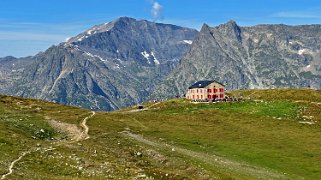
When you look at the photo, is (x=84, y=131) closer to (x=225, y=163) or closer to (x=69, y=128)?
(x=69, y=128)

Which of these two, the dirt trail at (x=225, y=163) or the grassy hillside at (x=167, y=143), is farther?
the dirt trail at (x=225, y=163)

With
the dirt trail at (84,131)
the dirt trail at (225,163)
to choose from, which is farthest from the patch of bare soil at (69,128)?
the dirt trail at (225,163)

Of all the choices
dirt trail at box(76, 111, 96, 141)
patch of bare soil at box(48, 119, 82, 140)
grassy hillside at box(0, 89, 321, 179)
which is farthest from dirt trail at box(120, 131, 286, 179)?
patch of bare soil at box(48, 119, 82, 140)

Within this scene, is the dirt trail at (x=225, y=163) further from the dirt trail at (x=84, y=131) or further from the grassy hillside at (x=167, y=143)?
the dirt trail at (x=84, y=131)

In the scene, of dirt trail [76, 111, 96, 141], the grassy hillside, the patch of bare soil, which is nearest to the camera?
the grassy hillside

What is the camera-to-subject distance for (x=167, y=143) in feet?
284

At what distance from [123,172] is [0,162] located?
14283mm

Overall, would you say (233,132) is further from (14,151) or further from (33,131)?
(14,151)

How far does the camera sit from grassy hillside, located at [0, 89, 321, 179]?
57.2m

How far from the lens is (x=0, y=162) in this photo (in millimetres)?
53062

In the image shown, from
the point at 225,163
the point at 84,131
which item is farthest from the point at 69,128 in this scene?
the point at 225,163

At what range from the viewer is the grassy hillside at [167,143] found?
57.2 metres

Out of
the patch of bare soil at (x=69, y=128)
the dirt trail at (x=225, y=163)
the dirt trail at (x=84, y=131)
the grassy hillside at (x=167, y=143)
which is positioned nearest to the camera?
the grassy hillside at (x=167, y=143)

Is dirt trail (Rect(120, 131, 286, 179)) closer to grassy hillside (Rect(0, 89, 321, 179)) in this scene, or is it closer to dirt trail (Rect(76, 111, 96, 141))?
grassy hillside (Rect(0, 89, 321, 179))
